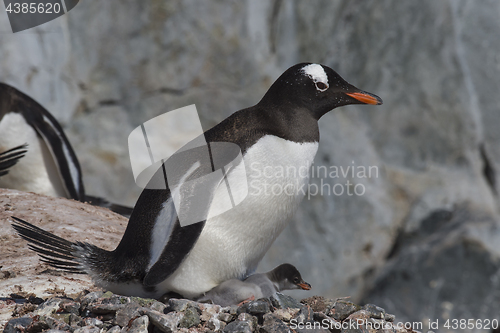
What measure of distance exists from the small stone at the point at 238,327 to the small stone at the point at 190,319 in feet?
0.25

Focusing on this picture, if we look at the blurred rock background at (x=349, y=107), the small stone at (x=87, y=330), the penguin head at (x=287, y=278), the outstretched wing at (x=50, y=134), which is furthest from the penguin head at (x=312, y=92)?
the blurred rock background at (x=349, y=107)

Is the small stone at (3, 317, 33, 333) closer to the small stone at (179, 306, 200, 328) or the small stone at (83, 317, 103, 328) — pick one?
Result: the small stone at (83, 317, 103, 328)

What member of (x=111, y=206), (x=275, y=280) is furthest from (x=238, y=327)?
(x=111, y=206)

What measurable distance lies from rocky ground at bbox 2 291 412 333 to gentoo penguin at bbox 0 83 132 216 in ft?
5.20

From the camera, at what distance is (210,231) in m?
1.45

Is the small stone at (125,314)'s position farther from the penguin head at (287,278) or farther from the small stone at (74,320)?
the penguin head at (287,278)

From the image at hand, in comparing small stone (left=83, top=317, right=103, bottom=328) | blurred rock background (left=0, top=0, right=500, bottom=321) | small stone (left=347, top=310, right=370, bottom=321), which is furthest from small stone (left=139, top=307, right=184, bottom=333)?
blurred rock background (left=0, top=0, right=500, bottom=321)

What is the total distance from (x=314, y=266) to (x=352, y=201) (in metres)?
0.66

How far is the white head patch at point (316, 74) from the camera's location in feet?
5.20

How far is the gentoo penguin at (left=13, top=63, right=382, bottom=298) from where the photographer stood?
1.41 meters

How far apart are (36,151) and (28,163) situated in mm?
80

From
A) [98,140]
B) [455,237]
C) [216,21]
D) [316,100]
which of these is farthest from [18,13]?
[455,237]

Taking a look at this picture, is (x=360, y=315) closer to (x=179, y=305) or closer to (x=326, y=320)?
(x=326, y=320)

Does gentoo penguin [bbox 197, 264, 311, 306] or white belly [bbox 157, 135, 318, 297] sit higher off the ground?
white belly [bbox 157, 135, 318, 297]
